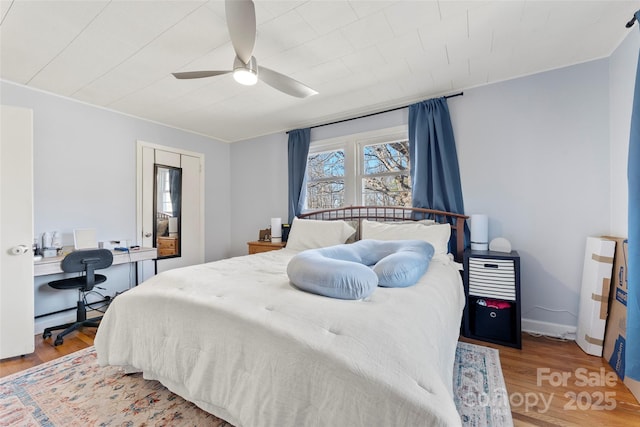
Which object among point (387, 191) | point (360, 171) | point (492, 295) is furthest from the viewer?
point (360, 171)

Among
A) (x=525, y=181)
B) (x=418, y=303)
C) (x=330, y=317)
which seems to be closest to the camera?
(x=330, y=317)

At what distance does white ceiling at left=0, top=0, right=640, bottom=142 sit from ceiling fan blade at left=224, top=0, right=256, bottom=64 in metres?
0.20

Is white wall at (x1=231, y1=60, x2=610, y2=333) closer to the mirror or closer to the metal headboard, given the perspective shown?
the metal headboard

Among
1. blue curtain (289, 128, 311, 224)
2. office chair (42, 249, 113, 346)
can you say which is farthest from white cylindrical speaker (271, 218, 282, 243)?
office chair (42, 249, 113, 346)

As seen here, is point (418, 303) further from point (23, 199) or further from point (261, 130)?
point (261, 130)

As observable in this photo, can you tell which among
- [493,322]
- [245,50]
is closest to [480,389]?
[493,322]

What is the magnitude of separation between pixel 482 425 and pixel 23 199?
3.54 metres

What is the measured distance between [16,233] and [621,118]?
4837mm

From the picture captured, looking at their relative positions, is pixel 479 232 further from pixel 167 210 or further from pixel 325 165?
pixel 167 210

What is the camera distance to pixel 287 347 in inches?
38.7

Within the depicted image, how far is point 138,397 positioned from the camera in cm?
161

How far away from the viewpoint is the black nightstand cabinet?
7.24 feet

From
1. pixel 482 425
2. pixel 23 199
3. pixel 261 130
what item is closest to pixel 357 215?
pixel 261 130

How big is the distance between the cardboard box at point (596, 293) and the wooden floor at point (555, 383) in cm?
12
